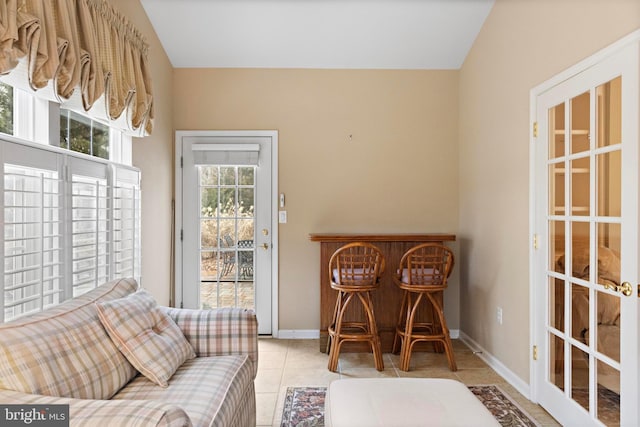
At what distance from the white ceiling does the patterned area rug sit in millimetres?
2836

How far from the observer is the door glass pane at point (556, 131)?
2316 mm

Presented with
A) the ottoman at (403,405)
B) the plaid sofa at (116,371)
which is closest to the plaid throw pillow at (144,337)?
the plaid sofa at (116,371)

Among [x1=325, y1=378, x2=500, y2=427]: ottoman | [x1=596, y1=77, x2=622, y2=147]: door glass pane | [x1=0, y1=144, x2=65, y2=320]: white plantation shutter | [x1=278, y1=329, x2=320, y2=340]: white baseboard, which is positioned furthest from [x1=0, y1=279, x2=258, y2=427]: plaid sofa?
[x1=596, y1=77, x2=622, y2=147]: door glass pane

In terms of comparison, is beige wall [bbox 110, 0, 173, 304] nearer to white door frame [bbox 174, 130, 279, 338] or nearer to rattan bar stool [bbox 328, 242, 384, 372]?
white door frame [bbox 174, 130, 279, 338]

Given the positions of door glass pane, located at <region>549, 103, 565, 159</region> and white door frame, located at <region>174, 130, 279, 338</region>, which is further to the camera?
white door frame, located at <region>174, 130, 279, 338</region>

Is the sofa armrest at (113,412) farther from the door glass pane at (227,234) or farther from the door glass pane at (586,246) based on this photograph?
the door glass pane at (227,234)

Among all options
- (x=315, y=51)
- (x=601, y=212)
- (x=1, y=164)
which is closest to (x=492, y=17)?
(x=315, y=51)

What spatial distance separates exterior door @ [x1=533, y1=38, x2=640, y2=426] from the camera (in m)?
1.80

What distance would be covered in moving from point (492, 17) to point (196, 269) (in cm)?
338

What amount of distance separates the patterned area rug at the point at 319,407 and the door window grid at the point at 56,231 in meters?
1.42

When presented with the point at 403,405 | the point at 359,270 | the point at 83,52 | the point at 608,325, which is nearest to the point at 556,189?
the point at 608,325

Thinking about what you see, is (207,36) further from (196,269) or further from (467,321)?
(467,321)

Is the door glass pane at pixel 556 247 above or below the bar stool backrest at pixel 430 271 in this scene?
above

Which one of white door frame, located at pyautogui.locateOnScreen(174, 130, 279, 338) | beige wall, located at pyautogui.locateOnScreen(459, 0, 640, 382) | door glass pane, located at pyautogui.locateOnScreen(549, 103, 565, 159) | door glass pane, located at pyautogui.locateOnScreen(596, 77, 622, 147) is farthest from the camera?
white door frame, located at pyautogui.locateOnScreen(174, 130, 279, 338)
